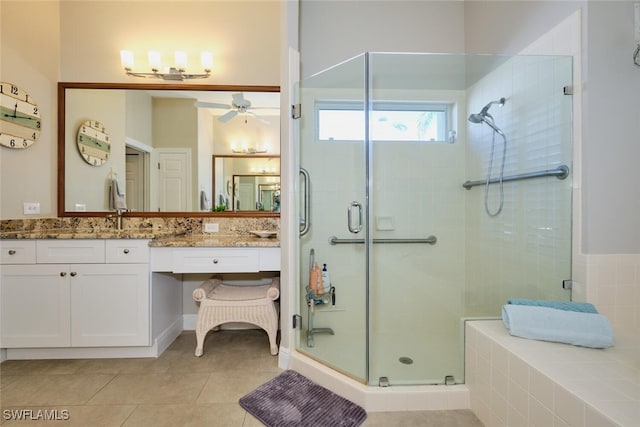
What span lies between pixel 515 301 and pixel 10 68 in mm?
3585

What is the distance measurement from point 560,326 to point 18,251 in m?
3.13

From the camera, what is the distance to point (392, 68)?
6.44ft

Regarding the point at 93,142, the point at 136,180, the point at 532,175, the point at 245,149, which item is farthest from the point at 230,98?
the point at 532,175

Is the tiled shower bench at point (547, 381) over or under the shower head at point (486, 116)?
under

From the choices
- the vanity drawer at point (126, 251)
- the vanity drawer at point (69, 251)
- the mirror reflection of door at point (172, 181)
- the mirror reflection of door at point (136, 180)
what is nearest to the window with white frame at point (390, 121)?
the mirror reflection of door at point (172, 181)

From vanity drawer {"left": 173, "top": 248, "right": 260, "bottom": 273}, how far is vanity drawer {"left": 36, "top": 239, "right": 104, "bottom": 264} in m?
0.51

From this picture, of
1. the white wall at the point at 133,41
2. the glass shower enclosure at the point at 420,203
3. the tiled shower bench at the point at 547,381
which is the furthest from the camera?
the white wall at the point at 133,41

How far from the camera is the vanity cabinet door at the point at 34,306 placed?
1905 mm

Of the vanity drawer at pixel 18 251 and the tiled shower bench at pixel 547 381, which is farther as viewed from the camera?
the vanity drawer at pixel 18 251

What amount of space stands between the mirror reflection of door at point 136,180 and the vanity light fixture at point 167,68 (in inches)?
25.5

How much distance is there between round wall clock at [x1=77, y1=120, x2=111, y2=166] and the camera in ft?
7.96

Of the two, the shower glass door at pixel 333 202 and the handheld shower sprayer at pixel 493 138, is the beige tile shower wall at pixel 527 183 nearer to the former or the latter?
the handheld shower sprayer at pixel 493 138

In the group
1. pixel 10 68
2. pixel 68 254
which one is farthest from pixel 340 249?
pixel 10 68

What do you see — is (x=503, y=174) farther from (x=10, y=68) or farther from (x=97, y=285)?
(x=10, y=68)
